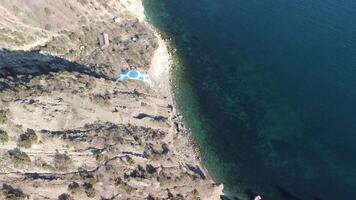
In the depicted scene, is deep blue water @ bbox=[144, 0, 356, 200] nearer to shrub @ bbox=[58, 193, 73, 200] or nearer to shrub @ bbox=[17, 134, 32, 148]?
shrub @ bbox=[58, 193, 73, 200]

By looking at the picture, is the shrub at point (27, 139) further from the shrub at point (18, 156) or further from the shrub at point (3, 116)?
the shrub at point (3, 116)

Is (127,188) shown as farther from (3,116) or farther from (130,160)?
(3,116)

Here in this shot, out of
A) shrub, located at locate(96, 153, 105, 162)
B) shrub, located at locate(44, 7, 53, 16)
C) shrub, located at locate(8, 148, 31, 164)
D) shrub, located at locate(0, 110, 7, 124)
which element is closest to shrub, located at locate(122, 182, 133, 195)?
shrub, located at locate(96, 153, 105, 162)

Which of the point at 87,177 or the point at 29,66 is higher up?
the point at 29,66

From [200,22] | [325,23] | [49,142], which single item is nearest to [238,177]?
[49,142]

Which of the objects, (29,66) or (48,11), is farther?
(48,11)

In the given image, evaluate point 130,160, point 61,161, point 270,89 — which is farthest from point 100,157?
point 270,89
